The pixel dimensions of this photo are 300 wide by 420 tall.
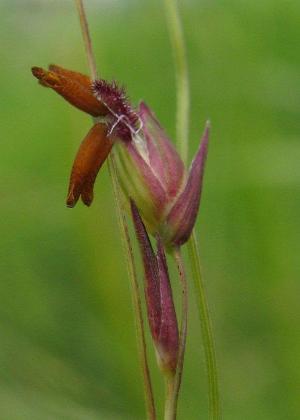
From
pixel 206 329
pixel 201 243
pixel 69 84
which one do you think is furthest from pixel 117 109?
pixel 201 243

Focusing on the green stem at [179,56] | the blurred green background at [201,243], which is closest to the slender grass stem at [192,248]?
the green stem at [179,56]

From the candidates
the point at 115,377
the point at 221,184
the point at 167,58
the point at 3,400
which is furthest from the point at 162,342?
the point at 167,58

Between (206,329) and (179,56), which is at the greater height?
(179,56)

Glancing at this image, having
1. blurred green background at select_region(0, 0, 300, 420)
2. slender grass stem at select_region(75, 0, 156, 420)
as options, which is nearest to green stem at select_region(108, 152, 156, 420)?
slender grass stem at select_region(75, 0, 156, 420)

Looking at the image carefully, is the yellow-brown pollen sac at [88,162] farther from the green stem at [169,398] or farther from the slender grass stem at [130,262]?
the green stem at [169,398]

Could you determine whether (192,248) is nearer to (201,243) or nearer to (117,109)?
(117,109)

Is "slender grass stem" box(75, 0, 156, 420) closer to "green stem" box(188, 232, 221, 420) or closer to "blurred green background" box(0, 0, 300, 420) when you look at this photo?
"green stem" box(188, 232, 221, 420)

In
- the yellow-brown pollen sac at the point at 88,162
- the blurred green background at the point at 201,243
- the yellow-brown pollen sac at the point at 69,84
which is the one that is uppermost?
the yellow-brown pollen sac at the point at 69,84
